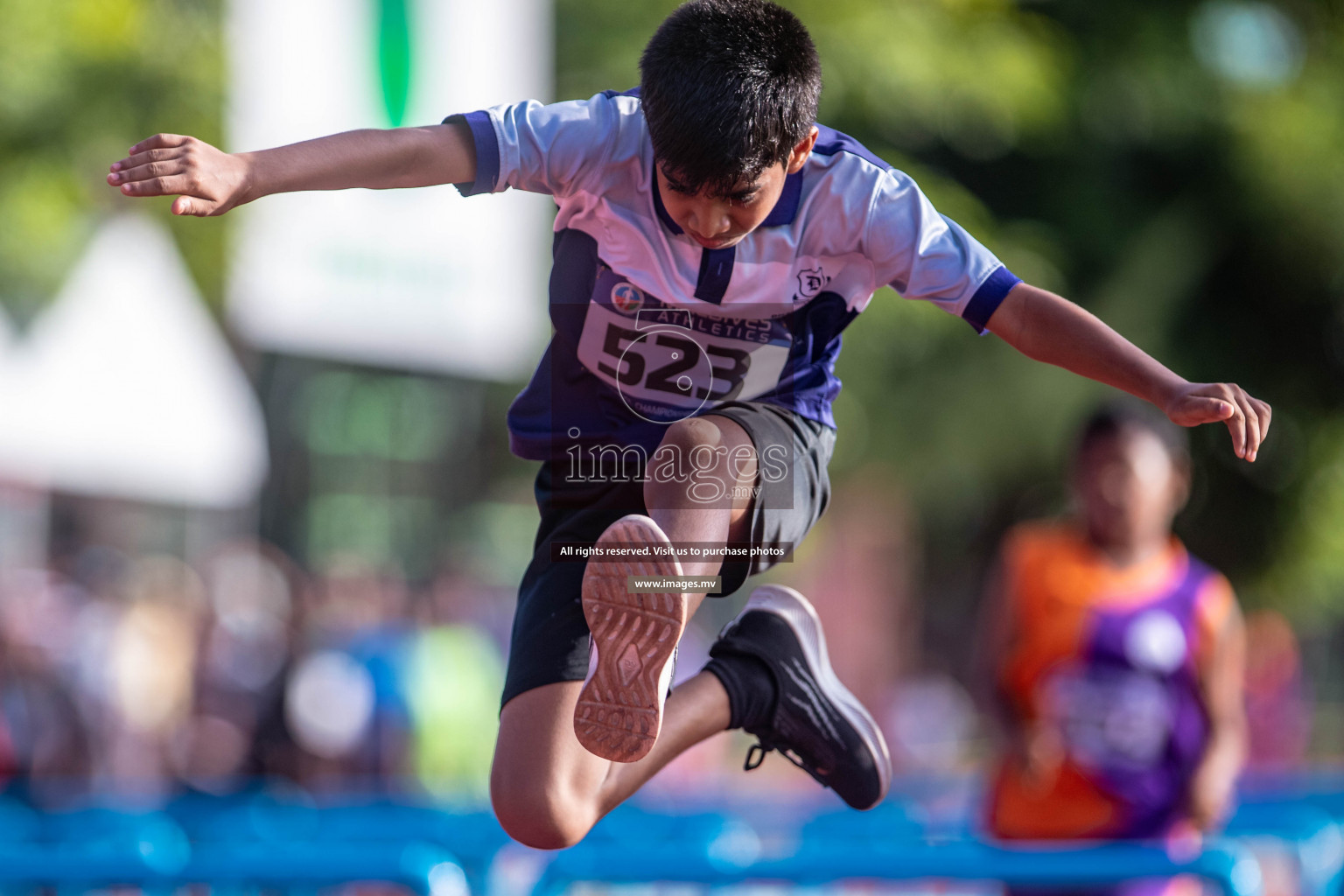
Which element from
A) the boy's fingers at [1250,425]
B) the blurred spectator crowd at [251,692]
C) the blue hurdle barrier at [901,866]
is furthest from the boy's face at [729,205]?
the blurred spectator crowd at [251,692]

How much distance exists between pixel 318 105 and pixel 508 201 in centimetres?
95

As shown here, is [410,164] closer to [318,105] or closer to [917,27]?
[318,105]

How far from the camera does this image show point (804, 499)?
248 centimetres

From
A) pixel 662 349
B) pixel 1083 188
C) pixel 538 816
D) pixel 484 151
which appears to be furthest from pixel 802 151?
pixel 1083 188

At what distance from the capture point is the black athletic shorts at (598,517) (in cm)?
239

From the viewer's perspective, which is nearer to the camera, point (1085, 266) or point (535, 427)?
point (535, 427)

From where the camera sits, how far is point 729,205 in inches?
85.2

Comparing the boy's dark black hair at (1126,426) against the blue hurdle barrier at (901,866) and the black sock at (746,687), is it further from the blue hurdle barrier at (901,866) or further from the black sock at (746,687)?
the black sock at (746,687)

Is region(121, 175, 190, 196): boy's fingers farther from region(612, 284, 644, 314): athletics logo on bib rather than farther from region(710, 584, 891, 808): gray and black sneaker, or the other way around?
region(710, 584, 891, 808): gray and black sneaker

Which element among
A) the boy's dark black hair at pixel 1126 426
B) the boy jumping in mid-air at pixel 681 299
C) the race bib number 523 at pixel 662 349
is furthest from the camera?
the boy's dark black hair at pixel 1126 426

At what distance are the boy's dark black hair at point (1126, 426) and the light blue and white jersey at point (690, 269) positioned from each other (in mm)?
2744

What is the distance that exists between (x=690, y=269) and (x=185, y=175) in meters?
0.75

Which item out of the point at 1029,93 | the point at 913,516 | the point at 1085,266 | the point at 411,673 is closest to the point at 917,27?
the point at 1029,93

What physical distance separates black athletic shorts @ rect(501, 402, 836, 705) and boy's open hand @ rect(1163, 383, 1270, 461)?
1.99ft
